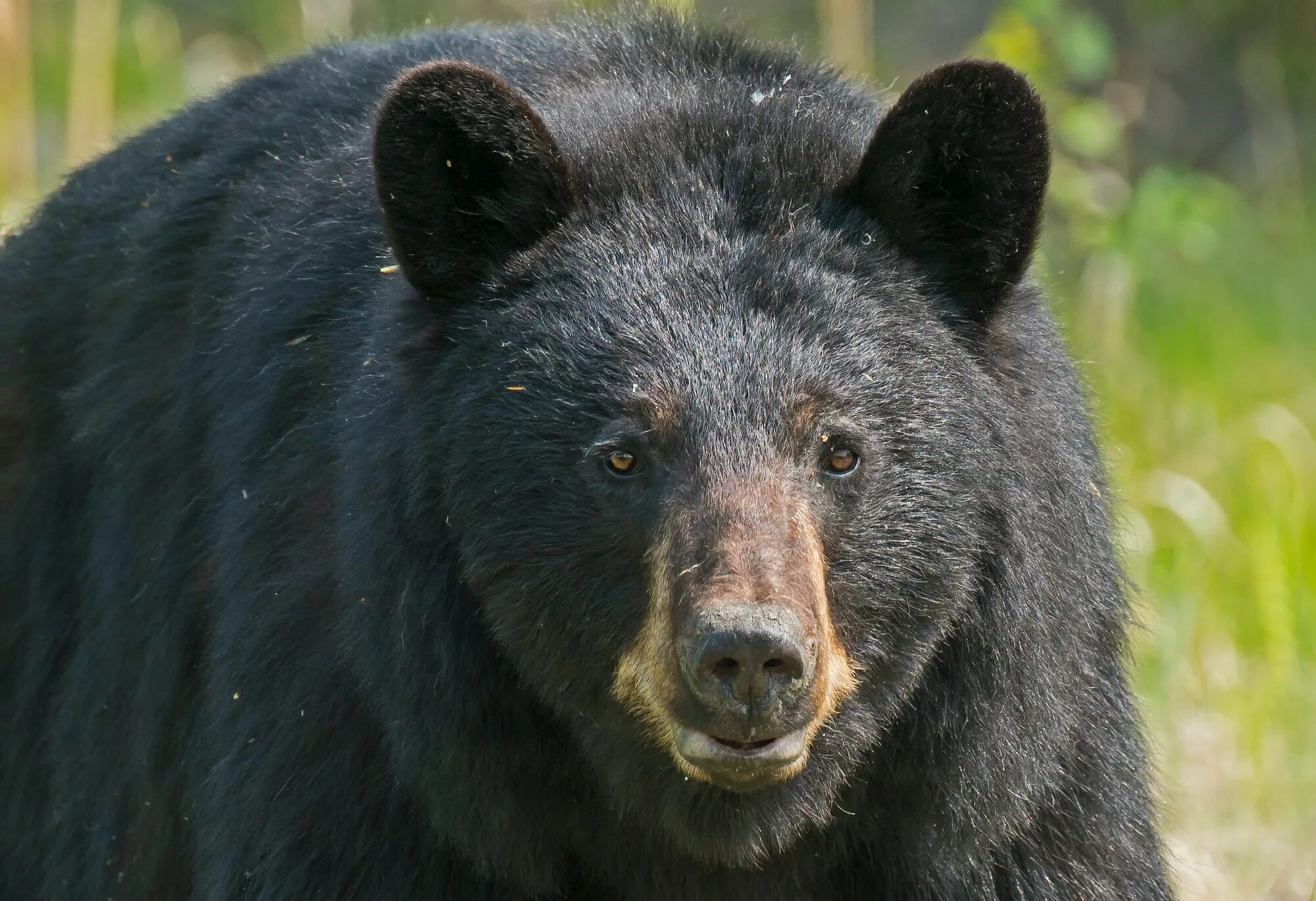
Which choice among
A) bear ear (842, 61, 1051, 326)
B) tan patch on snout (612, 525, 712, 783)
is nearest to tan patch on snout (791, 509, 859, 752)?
tan patch on snout (612, 525, 712, 783)

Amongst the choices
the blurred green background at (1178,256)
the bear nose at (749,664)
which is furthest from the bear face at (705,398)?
the blurred green background at (1178,256)

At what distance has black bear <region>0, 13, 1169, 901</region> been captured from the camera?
343 cm

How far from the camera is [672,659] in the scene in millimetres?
3281

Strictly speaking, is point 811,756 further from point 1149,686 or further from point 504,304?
point 1149,686

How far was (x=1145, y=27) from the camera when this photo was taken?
10.8 metres

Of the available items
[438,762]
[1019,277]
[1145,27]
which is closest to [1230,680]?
[1019,277]

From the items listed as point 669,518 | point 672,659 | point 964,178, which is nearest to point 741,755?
point 672,659

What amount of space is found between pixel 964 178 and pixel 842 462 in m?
0.66

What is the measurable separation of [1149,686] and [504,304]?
3453 mm

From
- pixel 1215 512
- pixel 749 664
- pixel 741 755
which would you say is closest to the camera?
pixel 749 664

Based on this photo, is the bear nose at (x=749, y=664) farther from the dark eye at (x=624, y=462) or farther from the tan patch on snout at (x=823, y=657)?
the dark eye at (x=624, y=462)

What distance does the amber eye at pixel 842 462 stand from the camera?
346 centimetres

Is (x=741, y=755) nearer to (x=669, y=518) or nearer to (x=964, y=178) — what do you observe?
(x=669, y=518)

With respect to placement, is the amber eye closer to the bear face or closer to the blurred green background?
the bear face
